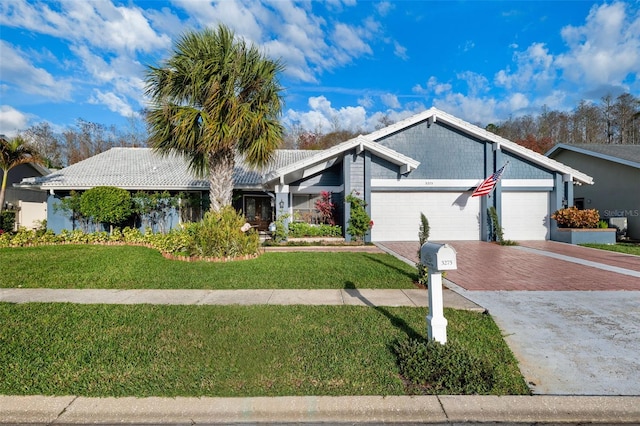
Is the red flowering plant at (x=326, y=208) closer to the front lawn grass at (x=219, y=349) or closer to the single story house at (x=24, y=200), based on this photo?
the front lawn grass at (x=219, y=349)

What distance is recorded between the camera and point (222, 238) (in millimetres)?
9508

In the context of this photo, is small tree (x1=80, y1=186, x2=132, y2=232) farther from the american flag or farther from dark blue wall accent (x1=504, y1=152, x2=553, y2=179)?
dark blue wall accent (x1=504, y1=152, x2=553, y2=179)

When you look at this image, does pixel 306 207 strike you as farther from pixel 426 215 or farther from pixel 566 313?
pixel 566 313

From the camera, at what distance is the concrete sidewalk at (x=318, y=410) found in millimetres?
2879

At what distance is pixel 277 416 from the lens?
9.57 ft

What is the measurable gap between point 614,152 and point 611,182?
1615 millimetres

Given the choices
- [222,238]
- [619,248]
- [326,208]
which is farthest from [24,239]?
[619,248]

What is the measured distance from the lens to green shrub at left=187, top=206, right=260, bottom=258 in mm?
Answer: 9477

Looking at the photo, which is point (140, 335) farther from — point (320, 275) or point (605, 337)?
point (605, 337)

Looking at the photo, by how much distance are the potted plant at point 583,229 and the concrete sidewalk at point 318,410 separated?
13124 mm

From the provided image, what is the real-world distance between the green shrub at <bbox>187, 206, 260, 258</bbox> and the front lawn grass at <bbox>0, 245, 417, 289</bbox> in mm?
532

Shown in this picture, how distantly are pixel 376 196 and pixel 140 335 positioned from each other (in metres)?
11.8

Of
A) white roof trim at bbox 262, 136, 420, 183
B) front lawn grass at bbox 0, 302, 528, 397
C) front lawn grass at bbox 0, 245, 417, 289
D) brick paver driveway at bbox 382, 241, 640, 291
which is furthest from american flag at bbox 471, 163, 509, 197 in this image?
front lawn grass at bbox 0, 302, 528, 397

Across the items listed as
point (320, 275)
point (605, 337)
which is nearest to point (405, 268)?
point (320, 275)
